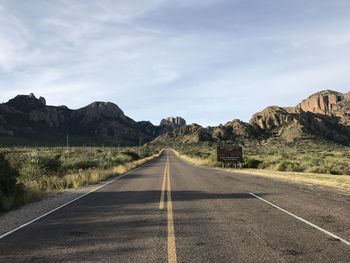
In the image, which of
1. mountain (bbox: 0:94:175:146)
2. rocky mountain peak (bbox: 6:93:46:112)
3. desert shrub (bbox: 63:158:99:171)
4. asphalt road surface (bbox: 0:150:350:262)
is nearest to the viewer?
asphalt road surface (bbox: 0:150:350:262)

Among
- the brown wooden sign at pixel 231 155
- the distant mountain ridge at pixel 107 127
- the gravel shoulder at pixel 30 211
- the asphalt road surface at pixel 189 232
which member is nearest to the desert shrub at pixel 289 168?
the brown wooden sign at pixel 231 155

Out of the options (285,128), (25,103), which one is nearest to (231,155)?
(285,128)

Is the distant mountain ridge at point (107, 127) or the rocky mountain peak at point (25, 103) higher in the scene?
the rocky mountain peak at point (25, 103)

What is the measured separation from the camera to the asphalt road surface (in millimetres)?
7668

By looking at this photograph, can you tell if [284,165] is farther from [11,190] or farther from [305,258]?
[305,258]

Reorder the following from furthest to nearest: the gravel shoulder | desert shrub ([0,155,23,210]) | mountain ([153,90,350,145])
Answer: mountain ([153,90,350,145]) → desert shrub ([0,155,23,210]) → the gravel shoulder

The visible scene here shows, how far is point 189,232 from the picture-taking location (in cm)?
969

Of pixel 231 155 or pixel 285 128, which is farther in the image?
pixel 285 128

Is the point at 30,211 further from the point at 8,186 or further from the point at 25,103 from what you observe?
the point at 25,103

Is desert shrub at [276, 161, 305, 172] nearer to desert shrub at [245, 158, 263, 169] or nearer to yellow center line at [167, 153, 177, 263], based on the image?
desert shrub at [245, 158, 263, 169]

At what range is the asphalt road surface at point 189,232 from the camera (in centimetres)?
767

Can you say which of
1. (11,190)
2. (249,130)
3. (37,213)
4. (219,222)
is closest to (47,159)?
(11,190)

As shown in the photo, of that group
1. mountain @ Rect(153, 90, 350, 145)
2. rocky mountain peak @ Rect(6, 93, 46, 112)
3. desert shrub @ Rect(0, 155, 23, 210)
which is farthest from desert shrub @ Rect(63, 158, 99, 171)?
rocky mountain peak @ Rect(6, 93, 46, 112)

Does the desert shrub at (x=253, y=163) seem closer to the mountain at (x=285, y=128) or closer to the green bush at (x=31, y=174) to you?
A: the green bush at (x=31, y=174)
